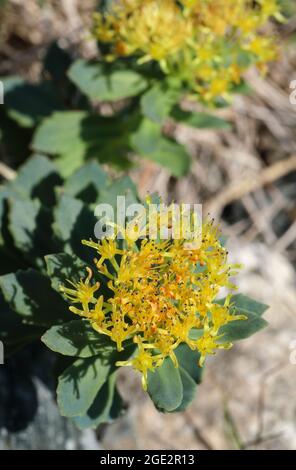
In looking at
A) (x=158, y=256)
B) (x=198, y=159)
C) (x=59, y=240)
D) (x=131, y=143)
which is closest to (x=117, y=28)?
(x=131, y=143)

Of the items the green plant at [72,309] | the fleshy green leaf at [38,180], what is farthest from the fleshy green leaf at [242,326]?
the fleshy green leaf at [38,180]

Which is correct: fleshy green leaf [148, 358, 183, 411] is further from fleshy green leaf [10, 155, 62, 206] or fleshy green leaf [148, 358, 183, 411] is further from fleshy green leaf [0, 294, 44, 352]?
fleshy green leaf [10, 155, 62, 206]

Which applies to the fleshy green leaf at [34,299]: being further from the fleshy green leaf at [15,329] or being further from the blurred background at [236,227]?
the blurred background at [236,227]

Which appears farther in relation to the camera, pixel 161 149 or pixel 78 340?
pixel 161 149

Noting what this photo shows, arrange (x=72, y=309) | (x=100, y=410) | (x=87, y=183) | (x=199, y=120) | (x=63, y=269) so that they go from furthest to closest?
(x=199, y=120), (x=87, y=183), (x=100, y=410), (x=63, y=269), (x=72, y=309)

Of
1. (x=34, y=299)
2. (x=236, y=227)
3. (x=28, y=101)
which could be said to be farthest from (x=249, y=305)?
(x=236, y=227)

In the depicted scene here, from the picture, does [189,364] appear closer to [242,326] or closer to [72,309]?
[242,326]
